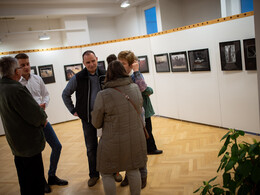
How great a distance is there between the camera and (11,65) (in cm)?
276

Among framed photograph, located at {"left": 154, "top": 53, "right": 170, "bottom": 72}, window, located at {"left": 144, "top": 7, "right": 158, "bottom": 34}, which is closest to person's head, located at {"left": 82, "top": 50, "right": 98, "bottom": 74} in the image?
framed photograph, located at {"left": 154, "top": 53, "right": 170, "bottom": 72}

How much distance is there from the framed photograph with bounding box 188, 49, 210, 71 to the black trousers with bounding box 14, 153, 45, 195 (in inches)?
173

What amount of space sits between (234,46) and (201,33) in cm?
102

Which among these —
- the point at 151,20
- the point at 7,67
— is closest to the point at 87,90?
the point at 7,67

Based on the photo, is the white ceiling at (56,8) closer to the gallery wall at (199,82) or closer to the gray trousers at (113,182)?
the gallery wall at (199,82)

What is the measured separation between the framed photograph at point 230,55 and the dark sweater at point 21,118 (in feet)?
13.4

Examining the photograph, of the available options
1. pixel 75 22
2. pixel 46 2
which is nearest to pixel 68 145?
pixel 46 2

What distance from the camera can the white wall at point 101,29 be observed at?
13.8m

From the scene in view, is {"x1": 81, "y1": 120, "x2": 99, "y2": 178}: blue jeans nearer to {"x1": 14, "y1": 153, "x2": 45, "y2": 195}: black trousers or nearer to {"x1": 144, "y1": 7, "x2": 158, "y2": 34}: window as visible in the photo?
{"x1": 14, "y1": 153, "x2": 45, "y2": 195}: black trousers

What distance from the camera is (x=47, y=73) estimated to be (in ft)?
29.3

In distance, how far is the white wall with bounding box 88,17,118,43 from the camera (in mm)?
13805

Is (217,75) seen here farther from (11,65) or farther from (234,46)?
(11,65)

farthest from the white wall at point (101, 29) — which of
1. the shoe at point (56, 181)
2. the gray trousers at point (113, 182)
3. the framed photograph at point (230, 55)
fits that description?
the gray trousers at point (113, 182)

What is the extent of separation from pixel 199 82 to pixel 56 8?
7842mm
